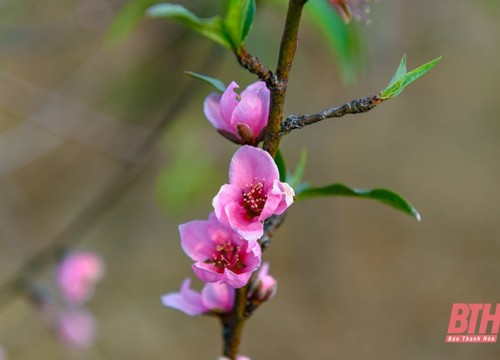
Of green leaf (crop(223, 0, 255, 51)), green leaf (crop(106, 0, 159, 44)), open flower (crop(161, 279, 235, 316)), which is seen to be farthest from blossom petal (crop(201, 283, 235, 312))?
green leaf (crop(106, 0, 159, 44))

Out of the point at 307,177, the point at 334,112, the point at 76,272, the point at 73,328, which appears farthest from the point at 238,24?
the point at 307,177

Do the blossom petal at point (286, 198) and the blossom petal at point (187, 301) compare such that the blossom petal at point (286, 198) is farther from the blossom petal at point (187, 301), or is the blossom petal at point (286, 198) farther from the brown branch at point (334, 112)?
the blossom petal at point (187, 301)

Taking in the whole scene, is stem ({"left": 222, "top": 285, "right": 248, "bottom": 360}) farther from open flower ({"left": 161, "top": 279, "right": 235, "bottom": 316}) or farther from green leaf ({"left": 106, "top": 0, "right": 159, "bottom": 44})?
green leaf ({"left": 106, "top": 0, "right": 159, "bottom": 44})

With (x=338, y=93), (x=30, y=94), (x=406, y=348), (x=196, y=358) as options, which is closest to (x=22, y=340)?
(x=196, y=358)

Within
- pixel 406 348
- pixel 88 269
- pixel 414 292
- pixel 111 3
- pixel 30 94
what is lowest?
pixel 406 348

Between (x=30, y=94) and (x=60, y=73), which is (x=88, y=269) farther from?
(x=60, y=73)

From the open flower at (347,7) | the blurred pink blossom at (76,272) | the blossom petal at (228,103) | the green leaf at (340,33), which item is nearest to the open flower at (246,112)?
the blossom petal at (228,103)
